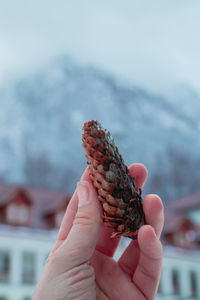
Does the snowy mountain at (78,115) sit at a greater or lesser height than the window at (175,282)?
greater

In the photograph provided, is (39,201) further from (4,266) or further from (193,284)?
(193,284)

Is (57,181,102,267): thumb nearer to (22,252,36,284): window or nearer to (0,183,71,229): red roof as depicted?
(0,183,71,229): red roof

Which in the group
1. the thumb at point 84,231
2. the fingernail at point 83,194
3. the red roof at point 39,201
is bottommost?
the thumb at point 84,231

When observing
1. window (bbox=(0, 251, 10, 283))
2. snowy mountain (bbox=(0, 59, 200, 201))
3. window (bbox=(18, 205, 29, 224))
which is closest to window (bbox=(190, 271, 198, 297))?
window (bbox=(18, 205, 29, 224))

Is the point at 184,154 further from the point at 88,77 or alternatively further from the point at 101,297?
the point at 101,297

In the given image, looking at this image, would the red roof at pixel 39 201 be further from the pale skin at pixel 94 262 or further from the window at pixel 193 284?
the pale skin at pixel 94 262

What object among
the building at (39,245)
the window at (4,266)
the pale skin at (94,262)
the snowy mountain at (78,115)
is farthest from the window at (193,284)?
the snowy mountain at (78,115)

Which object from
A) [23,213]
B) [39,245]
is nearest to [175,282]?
[39,245]

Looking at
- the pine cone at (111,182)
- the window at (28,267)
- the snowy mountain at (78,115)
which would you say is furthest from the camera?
the snowy mountain at (78,115)
